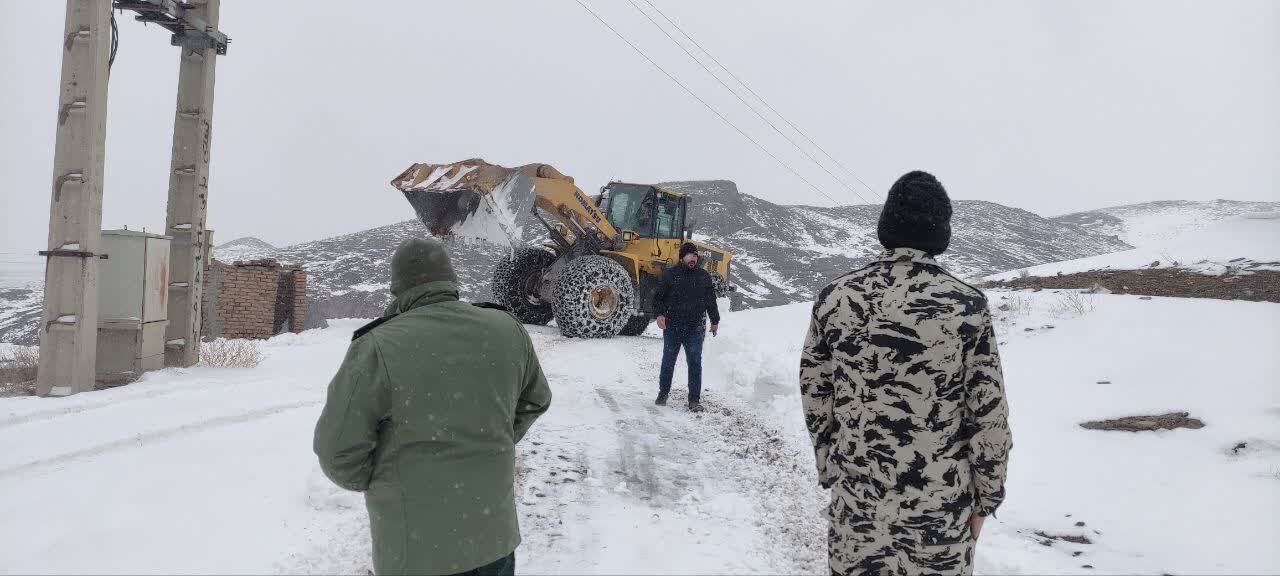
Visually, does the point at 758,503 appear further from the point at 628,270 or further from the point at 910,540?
the point at 628,270

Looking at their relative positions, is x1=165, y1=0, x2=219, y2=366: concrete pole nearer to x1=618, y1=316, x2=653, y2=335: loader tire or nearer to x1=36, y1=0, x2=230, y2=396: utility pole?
x1=36, y1=0, x2=230, y2=396: utility pole

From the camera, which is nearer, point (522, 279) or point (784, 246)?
point (522, 279)

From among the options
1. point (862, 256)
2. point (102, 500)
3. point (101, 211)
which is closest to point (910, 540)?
point (102, 500)

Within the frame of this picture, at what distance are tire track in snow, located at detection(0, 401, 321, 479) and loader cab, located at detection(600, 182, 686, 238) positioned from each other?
23.6ft

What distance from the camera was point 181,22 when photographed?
8336 mm

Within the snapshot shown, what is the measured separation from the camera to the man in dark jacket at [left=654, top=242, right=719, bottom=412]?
7.12 m

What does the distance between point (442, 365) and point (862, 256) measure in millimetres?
39385

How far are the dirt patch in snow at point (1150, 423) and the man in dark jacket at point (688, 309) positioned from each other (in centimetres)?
329

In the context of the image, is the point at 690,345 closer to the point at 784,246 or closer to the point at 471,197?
the point at 471,197

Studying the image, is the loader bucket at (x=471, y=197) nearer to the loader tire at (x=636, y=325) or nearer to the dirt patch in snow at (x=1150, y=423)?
the loader tire at (x=636, y=325)

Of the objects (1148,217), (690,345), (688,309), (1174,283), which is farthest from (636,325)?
(1148,217)

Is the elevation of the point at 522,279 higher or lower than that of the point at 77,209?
lower

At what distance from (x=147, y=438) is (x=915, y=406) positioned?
17.9ft

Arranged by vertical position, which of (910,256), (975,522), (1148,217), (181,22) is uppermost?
(1148,217)
